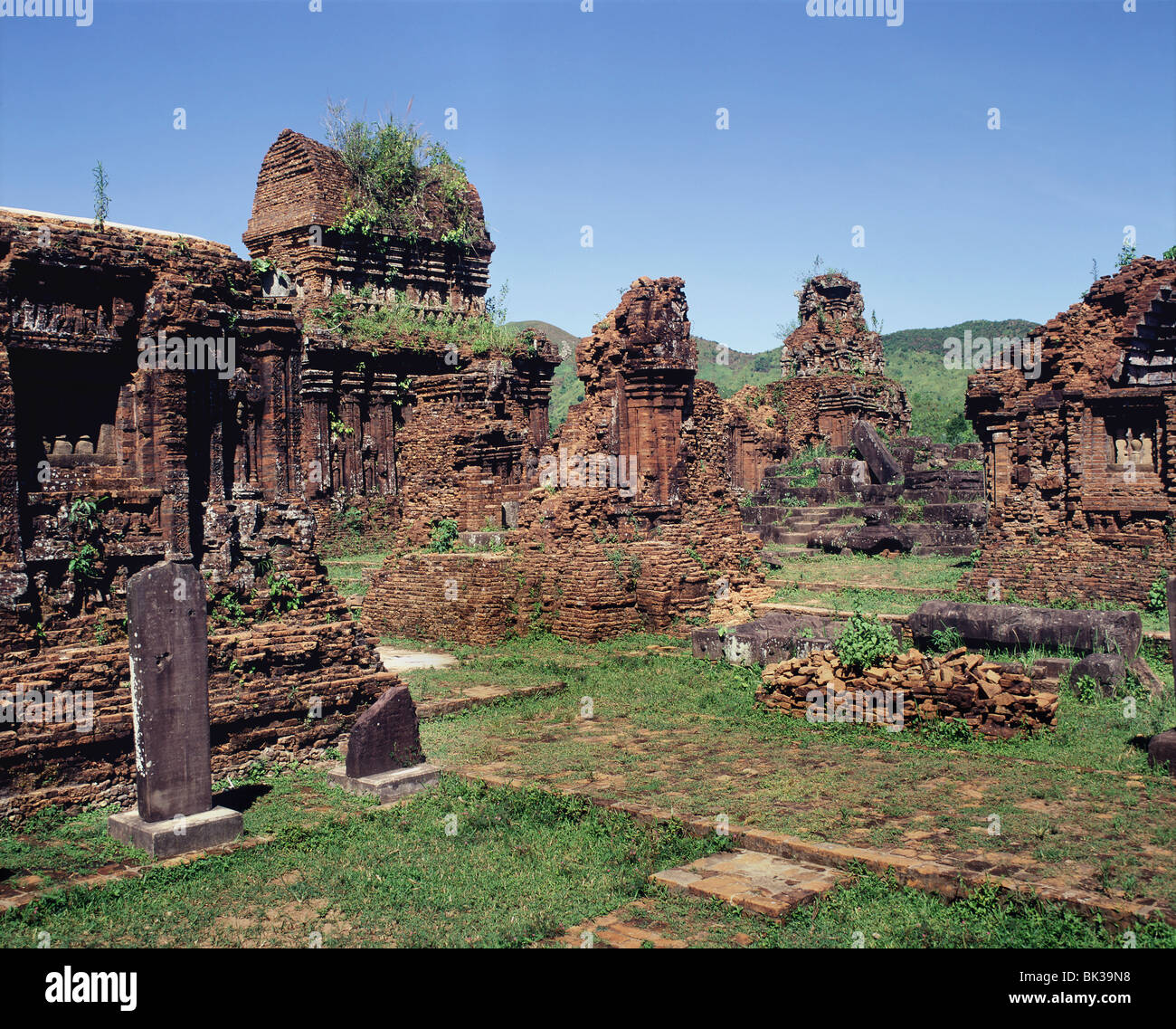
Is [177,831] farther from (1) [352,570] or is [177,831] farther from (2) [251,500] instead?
(1) [352,570]

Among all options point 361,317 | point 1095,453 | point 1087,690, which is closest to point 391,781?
point 1087,690

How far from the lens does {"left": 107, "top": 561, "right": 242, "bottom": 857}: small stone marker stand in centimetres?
730

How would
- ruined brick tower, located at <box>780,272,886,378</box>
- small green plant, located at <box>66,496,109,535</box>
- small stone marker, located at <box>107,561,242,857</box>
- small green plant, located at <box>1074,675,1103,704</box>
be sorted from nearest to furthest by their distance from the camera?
small stone marker, located at <box>107,561,242,857</box> < small green plant, located at <box>66,496,109,535</box> < small green plant, located at <box>1074,675,1103,704</box> < ruined brick tower, located at <box>780,272,886,378</box>

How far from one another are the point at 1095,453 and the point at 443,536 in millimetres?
10943

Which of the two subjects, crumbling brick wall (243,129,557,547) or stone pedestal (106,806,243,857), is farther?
crumbling brick wall (243,129,557,547)

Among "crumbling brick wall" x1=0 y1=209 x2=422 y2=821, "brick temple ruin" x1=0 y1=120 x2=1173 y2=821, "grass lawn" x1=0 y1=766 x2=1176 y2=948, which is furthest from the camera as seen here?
"brick temple ruin" x1=0 y1=120 x2=1173 y2=821

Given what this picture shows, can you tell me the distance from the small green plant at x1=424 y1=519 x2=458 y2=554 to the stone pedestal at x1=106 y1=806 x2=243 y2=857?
9.68 metres

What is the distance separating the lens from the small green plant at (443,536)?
56.4 ft

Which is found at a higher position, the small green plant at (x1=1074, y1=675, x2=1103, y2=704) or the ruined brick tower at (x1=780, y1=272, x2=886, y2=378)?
the ruined brick tower at (x1=780, y1=272, x2=886, y2=378)

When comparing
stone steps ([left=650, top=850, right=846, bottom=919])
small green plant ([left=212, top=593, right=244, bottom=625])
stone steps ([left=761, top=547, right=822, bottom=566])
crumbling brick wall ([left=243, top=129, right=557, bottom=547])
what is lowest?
stone steps ([left=650, top=850, right=846, bottom=919])

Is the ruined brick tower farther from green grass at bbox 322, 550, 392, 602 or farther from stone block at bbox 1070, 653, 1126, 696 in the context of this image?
stone block at bbox 1070, 653, 1126, 696

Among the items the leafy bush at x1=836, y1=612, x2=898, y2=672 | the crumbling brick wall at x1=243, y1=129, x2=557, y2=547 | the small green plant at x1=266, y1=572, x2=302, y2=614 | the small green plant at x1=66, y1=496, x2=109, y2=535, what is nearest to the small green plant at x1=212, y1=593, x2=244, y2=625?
the small green plant at x1=266, y1=572, x2=302, y2=614
